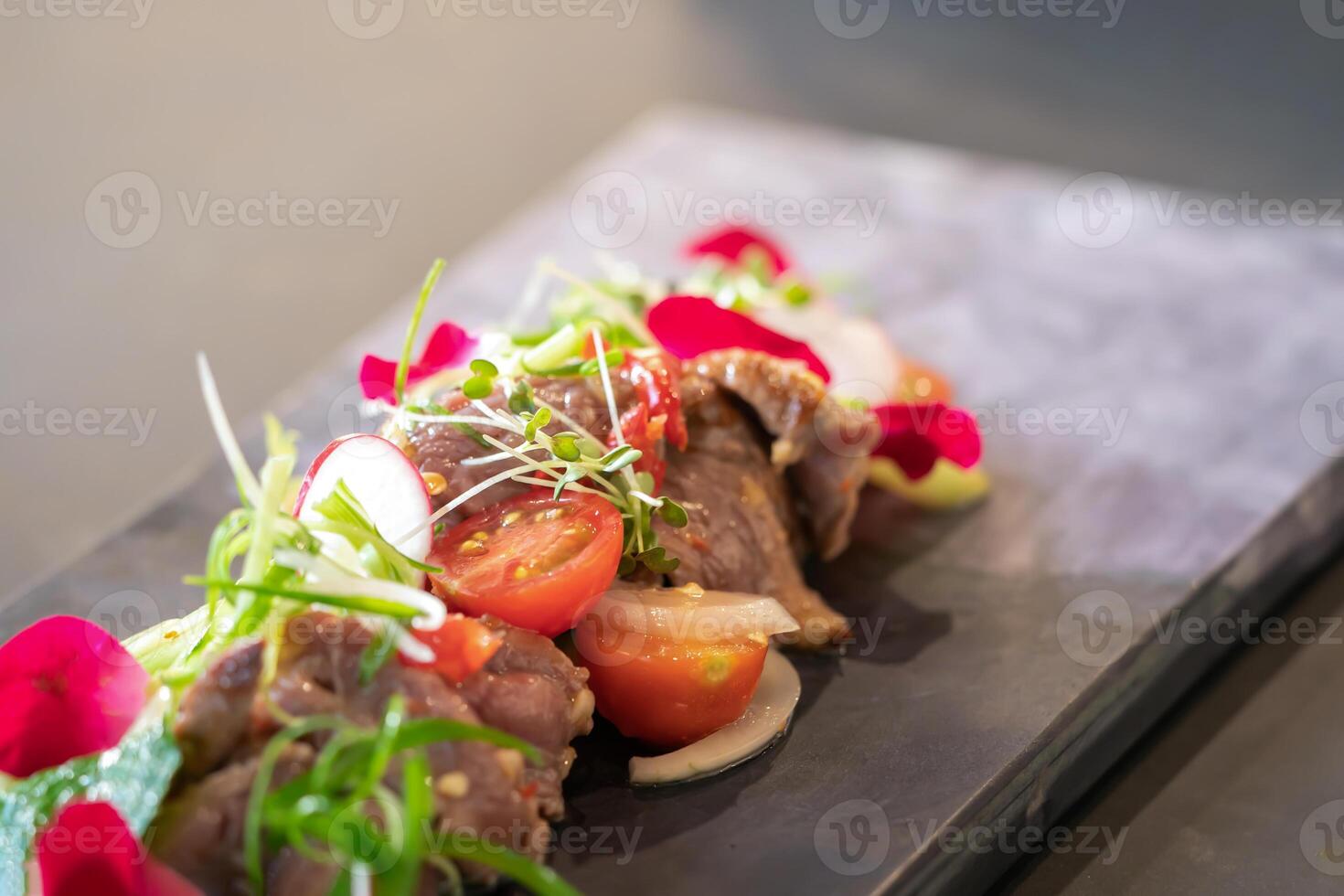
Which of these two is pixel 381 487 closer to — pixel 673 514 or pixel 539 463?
pixel 539 463

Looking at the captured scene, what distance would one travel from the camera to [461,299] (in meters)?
5.61

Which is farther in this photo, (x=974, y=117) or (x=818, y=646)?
(x=974, y=117)

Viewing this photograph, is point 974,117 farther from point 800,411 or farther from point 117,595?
point 117,595

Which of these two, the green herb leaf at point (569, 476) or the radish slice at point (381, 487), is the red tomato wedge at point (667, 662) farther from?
the radish slice at point (381, 487)

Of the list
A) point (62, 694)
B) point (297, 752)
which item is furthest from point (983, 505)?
point (62, 694)

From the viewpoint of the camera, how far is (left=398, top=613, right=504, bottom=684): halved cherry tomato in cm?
275

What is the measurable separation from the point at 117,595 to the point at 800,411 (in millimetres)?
2059

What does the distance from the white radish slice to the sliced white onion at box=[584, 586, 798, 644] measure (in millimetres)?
164

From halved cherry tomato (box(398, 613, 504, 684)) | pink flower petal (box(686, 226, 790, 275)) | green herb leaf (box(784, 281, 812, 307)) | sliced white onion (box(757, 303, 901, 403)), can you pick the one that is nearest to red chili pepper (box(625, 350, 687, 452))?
halved cherry tomato (box(398, 613, 504, 684))

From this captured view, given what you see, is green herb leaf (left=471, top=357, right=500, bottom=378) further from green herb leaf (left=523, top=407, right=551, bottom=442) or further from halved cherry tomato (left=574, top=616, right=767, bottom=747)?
halved cherry tomato (left=574, top=616, right=767, bottom=747)

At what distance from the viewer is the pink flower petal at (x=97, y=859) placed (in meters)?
2.51

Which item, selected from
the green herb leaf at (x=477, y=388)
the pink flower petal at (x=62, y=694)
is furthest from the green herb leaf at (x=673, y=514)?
the pink flower petal at (x=62, y=694)

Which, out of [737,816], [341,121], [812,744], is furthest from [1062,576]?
[341,121]

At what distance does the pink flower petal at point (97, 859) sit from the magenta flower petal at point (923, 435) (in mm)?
2434
